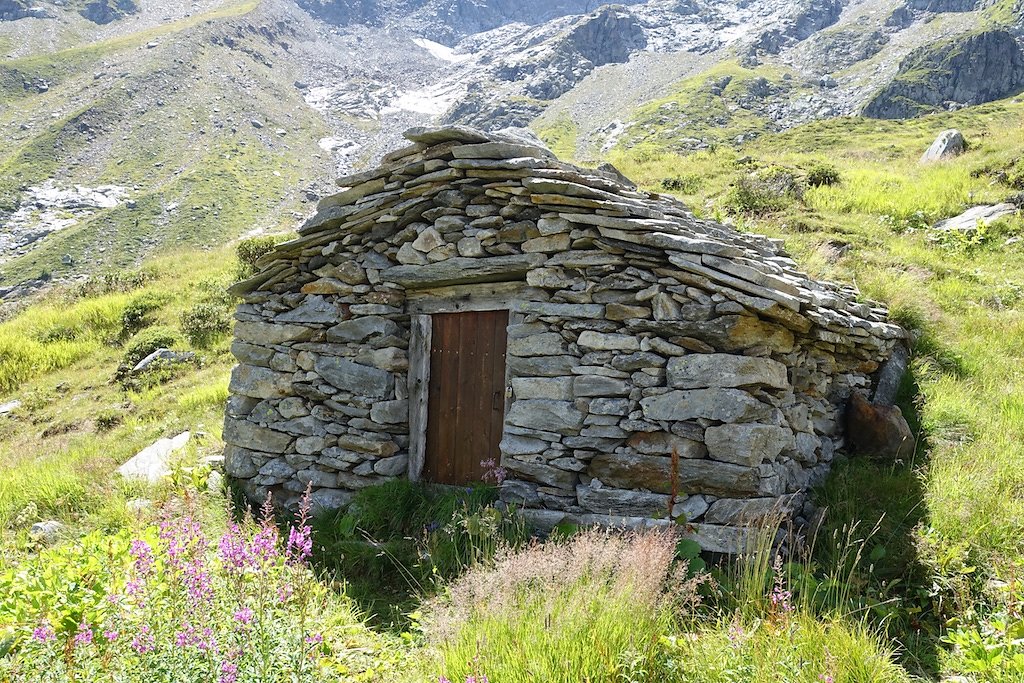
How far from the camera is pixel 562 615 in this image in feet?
11.1

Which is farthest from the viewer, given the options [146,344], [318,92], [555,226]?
[318,92]

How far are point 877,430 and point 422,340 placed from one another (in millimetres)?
4118

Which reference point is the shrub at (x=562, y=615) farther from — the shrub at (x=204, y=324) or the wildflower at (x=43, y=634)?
the shrub at (x=204, y=324)

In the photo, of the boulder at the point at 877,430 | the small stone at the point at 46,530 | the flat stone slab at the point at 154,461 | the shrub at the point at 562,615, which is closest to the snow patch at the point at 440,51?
the flat stone slab at the point at 154,461

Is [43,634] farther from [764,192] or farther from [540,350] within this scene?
[764,192]

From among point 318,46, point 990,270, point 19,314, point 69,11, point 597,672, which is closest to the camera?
point 597,672

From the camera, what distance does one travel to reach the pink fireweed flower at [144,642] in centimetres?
308

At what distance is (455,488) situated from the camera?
6.05 metres

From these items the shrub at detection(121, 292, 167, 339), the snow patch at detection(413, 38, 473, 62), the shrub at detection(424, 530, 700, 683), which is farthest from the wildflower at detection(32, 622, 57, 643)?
the snow patch at detection(413, 38, 473, 62)

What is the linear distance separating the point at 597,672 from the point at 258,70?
95185 millimetres

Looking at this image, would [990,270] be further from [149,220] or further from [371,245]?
[149,220]

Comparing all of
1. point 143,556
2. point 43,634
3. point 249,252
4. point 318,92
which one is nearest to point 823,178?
point 249,252

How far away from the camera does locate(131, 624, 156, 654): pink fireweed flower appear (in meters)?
3.08

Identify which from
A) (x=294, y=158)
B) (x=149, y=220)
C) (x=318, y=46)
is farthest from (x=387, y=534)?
(x=318, y=46)
